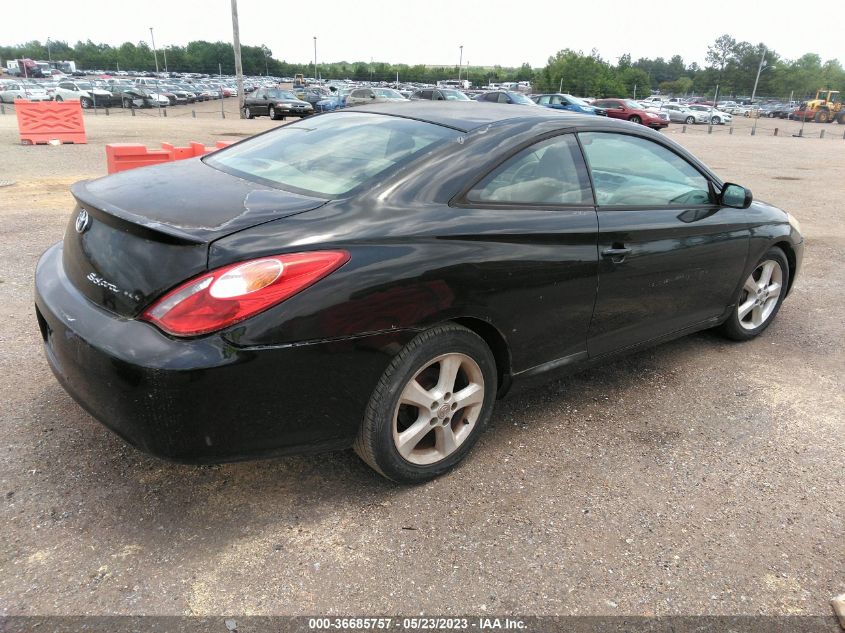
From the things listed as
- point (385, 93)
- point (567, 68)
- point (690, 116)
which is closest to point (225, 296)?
point (385, 93)

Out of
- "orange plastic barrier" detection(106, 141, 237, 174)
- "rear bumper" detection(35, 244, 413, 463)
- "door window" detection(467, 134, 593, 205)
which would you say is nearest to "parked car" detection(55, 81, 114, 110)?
"orange plastic barrier" detection(106, 141, 237, 174)

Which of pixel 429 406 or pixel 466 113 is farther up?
pixel 466 113

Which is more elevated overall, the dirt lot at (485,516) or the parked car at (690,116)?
the dirt lot at (485,516)

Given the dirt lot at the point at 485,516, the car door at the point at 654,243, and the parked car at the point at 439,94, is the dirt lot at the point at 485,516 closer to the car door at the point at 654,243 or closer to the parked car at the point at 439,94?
the car door at the point at 654,243

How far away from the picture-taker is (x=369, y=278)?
7.67 feet

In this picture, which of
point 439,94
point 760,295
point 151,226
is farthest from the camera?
point 439,94

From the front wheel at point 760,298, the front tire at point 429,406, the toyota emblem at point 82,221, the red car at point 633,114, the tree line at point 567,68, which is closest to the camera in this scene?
the front tire at point 429,406

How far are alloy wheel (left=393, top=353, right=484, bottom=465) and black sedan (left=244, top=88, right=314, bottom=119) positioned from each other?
88.2 ft

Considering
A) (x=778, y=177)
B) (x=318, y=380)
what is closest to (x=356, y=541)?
(x=318, y=380)

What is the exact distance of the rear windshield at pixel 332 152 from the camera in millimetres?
2814

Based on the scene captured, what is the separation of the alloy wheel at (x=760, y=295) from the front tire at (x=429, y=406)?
8.16 ft

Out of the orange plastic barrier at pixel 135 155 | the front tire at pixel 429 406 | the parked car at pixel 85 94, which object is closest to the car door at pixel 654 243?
the front tire at pixel 429 406

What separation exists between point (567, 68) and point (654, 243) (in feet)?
219

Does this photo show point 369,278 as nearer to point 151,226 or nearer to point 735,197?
point 151,226
